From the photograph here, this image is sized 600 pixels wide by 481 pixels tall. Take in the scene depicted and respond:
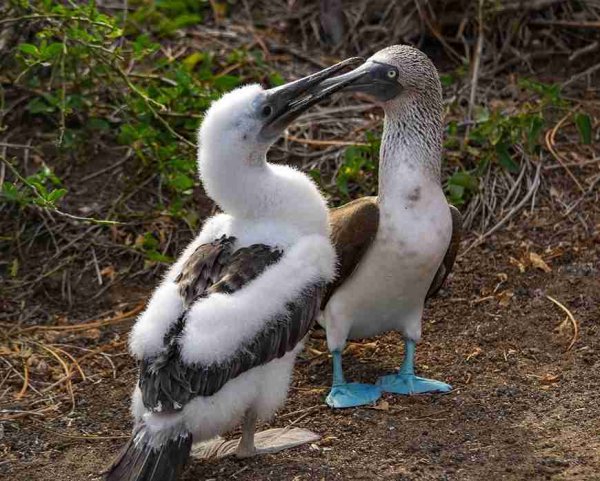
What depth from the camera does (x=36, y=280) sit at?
21.2 ft

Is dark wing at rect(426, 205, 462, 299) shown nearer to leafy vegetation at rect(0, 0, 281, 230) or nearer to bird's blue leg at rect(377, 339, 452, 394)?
bird's blue leg at rect(377, 339, 452, 394)

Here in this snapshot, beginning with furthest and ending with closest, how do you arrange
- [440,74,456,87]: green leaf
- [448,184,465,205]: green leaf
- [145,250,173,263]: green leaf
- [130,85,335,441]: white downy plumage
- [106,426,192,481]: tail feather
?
[440,74,456,87]: green leaf < [448,184,465,205]: green leaf < [145,250,173,263]: green leaf < [130,85,335,441]: white downy plumage < [106,426,192,481]: tail feather

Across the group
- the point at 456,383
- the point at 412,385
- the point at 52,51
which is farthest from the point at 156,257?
the point at 456,383

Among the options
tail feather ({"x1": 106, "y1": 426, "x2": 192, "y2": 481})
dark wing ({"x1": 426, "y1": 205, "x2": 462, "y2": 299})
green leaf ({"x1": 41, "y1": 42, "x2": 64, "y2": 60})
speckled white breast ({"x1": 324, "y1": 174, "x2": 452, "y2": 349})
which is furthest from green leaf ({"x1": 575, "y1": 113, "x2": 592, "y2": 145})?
tail feather ({"x1": 106, "y1": 426, "x2": 192, "y2": 481})

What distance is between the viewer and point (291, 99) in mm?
4891

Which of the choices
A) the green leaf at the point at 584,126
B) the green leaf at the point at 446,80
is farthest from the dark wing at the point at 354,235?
the green leaf at the point at 446,80

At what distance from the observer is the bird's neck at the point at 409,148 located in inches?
200

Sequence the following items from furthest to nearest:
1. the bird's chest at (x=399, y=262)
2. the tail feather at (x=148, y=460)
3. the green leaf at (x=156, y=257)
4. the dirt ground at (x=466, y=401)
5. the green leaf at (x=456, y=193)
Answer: the green leaf at (x=456, y=193) → the green leaf at (x=156, y=257) → the bird's chest at (x=399, y=262) → the dirt ground at (x=466, y=401) → the tail feather at (x=148, y=460)

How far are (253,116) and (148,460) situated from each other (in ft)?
5.02

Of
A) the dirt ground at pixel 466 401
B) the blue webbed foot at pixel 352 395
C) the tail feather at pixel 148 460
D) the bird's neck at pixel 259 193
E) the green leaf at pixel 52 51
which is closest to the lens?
the tail feather at pixel 148 460

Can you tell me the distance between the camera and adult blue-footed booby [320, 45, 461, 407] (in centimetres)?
502

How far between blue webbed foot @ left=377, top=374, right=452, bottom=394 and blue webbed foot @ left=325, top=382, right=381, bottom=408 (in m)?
0.07

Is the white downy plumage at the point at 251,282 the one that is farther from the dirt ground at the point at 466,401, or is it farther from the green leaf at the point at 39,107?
the green leaf at the point at 39,107

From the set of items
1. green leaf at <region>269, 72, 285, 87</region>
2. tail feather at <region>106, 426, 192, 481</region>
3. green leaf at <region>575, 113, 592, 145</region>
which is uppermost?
green leaf at <region>269, 72, 285, 87</region>
